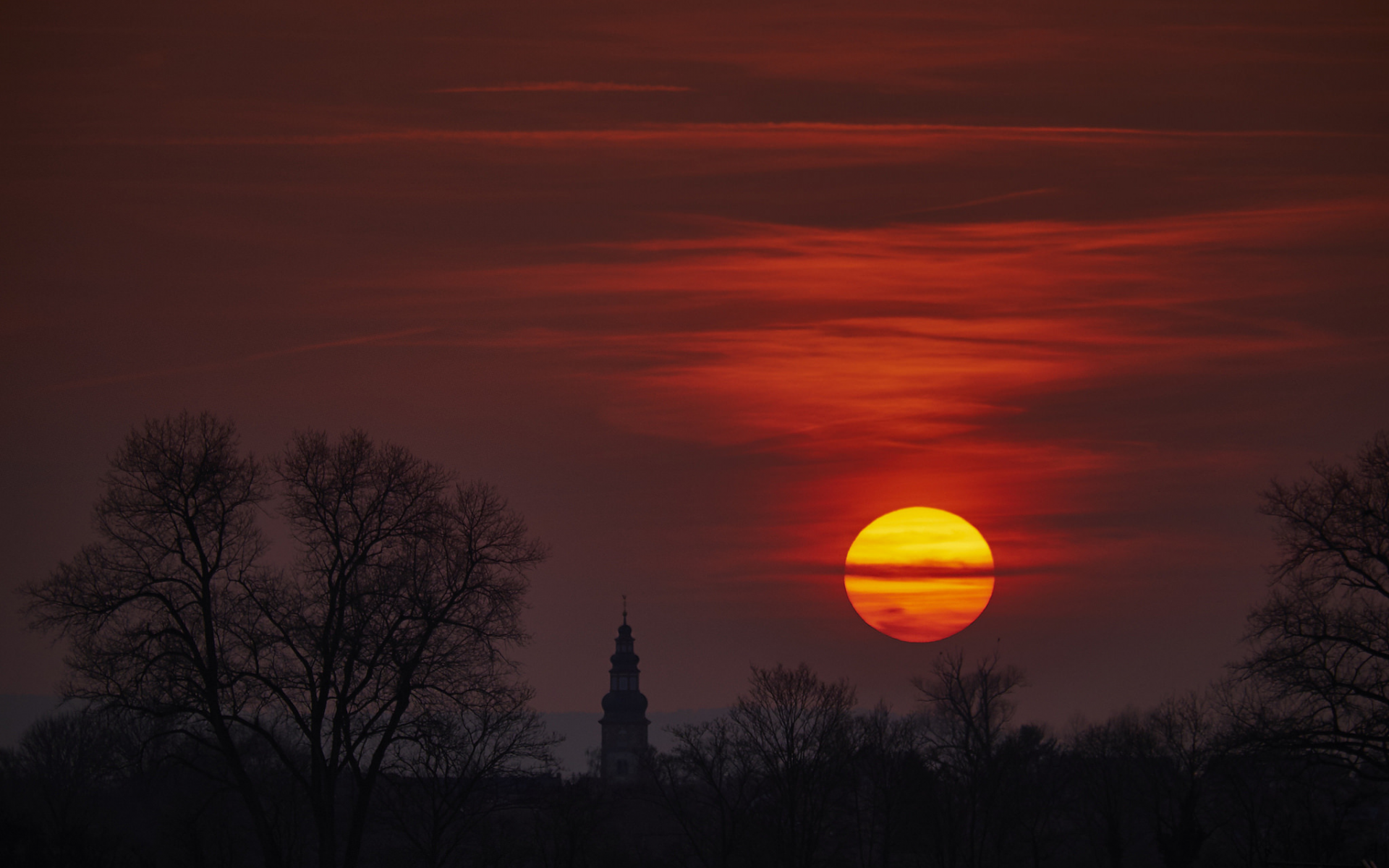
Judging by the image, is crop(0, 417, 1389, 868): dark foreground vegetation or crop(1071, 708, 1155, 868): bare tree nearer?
crop(0, 417, 1389, 868): dark foreground vegetation

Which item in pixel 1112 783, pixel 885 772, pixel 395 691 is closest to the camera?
pixel 395 691

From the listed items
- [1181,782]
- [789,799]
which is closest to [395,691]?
[789,799]

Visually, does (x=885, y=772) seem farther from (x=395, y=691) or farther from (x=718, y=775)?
(x=395, y=691)

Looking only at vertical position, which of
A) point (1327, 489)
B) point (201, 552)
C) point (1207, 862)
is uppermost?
point (1327, 489)

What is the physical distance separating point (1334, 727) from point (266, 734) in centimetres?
2663

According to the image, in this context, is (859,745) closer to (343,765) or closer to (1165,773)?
(1165,773)

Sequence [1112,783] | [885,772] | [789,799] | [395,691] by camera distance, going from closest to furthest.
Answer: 1. [395,691]
2. [789,799]
3. [885,772]
4. [1112,783]

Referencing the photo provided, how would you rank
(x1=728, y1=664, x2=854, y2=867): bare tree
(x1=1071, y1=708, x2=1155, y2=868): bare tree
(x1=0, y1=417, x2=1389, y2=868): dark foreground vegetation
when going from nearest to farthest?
(x1=0, y1=417, x2=1389, y2=868): dark foreground vegetation → (x1=728, y1=664, x2=854, y2=867): bare tree → (x1=1071, y1=708, x2=1155, y2=868): bare tree

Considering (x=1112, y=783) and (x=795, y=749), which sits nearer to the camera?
(x=795, y=749)

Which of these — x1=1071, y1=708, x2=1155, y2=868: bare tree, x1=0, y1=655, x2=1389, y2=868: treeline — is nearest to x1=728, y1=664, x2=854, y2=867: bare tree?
x1=0, y1=655, x2=1389, y2=868: treeline

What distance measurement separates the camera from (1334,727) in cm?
3631

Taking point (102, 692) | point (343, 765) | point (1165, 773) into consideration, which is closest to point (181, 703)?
point (102, 692)

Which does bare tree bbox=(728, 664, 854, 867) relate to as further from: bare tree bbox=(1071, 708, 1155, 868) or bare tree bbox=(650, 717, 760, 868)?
bare tree bbox=(1071, 708, 1155, 868)

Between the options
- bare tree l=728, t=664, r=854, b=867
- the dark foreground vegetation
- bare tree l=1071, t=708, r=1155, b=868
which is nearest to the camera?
the dark foreground vegetation
